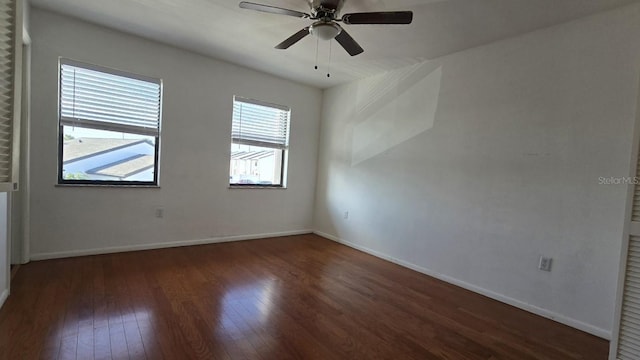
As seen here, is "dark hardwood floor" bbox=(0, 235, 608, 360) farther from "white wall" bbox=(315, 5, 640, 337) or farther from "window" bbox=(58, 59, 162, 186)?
"window" bbox=(58, 59, 162, 186)

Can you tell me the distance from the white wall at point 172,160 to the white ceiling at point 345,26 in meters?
0.28

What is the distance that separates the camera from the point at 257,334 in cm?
205

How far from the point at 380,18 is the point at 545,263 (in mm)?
2551

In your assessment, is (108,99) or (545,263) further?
(108,99)

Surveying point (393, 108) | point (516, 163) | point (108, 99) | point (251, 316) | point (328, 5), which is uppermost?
point (328, 5)

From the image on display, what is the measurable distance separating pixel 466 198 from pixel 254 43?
299cm

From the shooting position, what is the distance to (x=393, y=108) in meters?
4.02

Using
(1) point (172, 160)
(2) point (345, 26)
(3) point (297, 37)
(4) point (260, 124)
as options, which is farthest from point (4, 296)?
(2) point (345, 26)

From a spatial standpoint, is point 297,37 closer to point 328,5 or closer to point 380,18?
point 328,5

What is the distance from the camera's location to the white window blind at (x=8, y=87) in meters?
1.63

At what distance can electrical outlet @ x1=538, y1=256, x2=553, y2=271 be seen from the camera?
2627 millimetres

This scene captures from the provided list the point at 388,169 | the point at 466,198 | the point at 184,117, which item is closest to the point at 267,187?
the point at 184,117

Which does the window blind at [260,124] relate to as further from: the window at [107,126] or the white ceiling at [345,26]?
the window at [107,126]

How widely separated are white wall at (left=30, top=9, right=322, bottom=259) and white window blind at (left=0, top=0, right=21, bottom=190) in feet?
5.40
